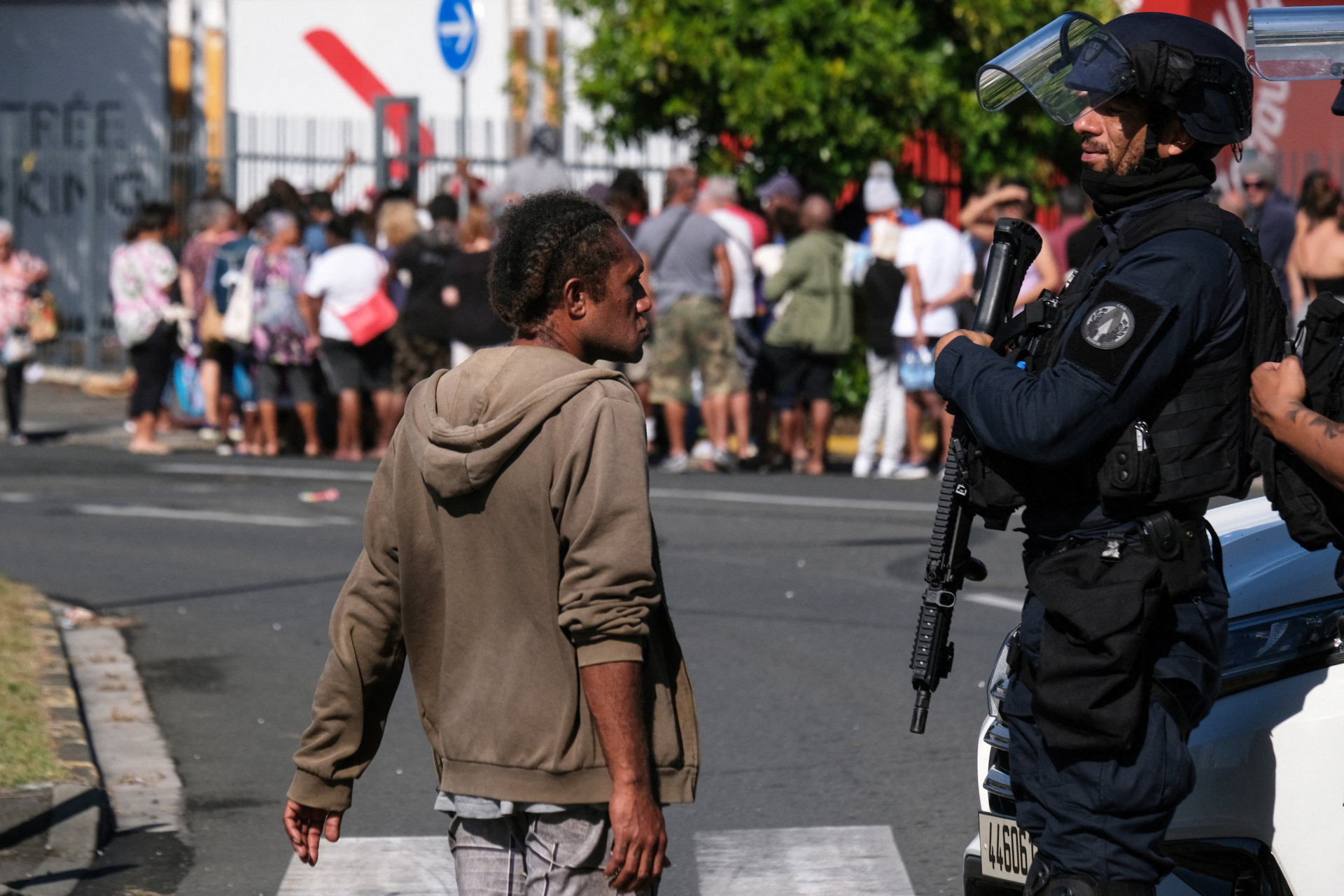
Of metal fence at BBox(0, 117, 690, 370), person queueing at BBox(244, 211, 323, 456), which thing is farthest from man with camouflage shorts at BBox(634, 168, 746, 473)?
metal fence at BBox(0, 117, 690, 370)

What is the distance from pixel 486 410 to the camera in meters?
2.96

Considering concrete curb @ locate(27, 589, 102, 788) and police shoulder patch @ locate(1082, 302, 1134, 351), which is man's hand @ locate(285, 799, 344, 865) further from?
concrete curb @ locate(27, 589, 102, 788)

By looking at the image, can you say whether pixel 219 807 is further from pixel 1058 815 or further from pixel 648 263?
pixel 648 263

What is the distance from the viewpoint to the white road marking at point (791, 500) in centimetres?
1149

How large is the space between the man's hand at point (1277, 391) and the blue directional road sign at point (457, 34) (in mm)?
12610

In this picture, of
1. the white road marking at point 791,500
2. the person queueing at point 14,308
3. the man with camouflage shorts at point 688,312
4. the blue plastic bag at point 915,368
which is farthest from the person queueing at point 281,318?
the blue plastic bag at point 915,368

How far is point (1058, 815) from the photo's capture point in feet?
10.5

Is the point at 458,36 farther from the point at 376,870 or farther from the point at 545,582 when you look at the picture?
the point at 545,582

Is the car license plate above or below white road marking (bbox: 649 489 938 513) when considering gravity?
above

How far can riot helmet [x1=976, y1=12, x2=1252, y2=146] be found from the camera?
320cm

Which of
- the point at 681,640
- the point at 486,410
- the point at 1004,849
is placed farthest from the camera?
the point at 681,640

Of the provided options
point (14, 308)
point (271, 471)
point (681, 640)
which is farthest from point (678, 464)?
point (681, 640)

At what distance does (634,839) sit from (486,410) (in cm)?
70

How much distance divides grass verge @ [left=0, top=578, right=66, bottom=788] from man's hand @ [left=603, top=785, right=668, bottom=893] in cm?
315
